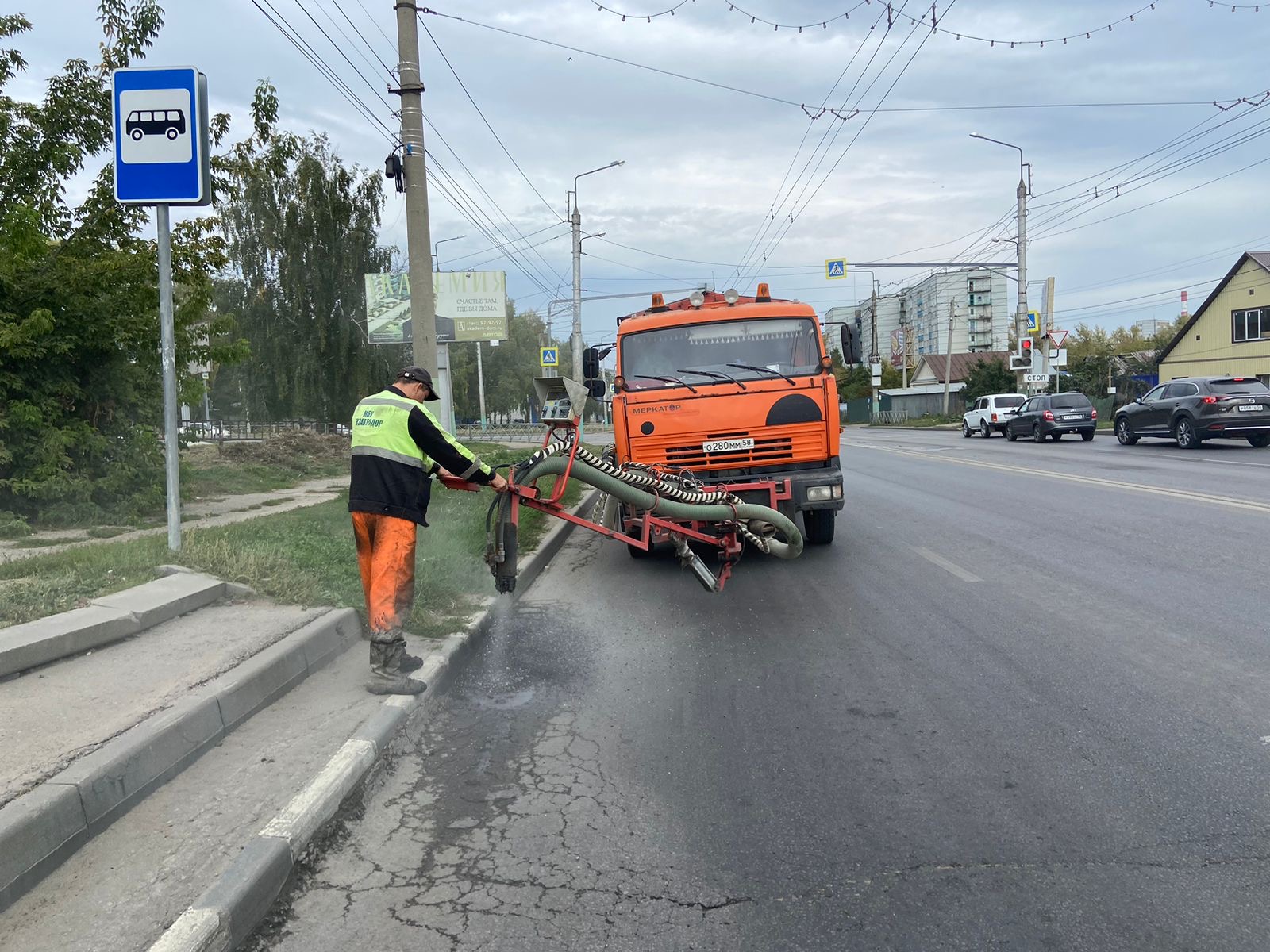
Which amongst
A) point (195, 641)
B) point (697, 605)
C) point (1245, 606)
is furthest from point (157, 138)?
point (1245, 606)

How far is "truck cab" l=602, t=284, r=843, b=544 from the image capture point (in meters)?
8.78

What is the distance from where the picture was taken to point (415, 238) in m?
11.9

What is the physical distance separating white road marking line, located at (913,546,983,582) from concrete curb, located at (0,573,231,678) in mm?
5768

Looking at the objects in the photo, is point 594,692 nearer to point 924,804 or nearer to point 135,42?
point 924,804

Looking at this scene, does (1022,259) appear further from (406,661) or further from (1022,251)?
(406,661)

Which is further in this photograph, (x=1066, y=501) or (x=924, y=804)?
(x=1066, y=501)

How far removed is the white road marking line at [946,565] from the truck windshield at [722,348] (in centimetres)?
211

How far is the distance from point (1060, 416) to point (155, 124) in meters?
27.5

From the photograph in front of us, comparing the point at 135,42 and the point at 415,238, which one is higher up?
the point at 135,42

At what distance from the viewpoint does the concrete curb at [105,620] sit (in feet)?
15.1

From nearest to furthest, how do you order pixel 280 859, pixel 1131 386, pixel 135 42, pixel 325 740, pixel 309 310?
1. pixel 280 859
2. pixel 325 740
3. pixel 135 42
4. pixel 309 310
5. pixel 1131 386

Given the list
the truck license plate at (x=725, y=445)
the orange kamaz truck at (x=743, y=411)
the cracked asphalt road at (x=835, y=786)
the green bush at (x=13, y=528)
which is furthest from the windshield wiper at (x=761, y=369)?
the green bush at (x=13, y=528)

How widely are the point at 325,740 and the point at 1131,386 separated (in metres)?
45.6

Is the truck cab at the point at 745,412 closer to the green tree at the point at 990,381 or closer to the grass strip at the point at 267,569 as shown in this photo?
the grass strip at the point at 267,569
